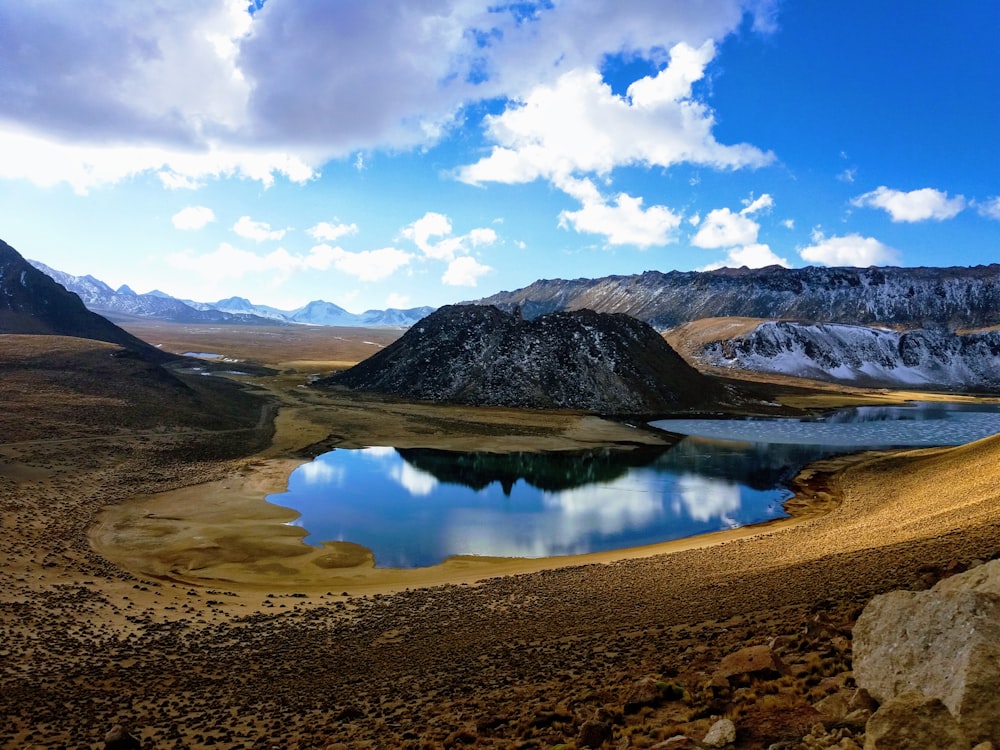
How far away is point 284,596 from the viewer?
82.0ft

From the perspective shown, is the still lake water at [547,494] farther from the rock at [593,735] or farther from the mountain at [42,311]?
the mountain at [42,311]

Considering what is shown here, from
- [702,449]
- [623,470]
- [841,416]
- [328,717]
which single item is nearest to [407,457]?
[623,470]

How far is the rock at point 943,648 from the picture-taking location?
24.1 ft

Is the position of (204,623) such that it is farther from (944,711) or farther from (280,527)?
(944,711)

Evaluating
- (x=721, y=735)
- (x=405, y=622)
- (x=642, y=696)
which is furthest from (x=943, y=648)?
(x=405, y=622)

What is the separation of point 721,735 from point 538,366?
92963 mm

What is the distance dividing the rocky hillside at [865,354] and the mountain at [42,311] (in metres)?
157

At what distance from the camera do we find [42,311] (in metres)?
129

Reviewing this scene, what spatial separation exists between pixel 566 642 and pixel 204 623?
506 inches

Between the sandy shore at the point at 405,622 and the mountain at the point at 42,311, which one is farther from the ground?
the mountain at the point at 42,311

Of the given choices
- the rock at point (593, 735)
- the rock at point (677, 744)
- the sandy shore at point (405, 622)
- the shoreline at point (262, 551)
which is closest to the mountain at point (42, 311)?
the shoreline at point (262, 551)

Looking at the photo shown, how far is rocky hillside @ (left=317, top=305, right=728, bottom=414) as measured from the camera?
97125mm

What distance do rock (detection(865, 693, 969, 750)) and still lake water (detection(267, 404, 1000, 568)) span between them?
24.7 meters

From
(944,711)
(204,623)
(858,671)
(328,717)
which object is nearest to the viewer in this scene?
(944,711)
